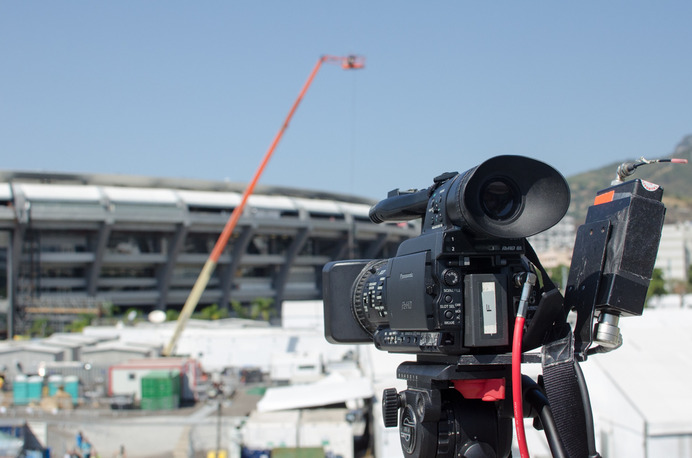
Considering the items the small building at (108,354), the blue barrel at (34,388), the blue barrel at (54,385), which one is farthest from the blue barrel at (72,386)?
the small building at (108,354)

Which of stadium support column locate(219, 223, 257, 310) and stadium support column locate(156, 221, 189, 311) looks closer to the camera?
stadium support column locate(156, 221, 189, 311)

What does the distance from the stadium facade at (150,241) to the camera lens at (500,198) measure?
45.4 m

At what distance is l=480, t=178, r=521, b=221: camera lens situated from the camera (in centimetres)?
231

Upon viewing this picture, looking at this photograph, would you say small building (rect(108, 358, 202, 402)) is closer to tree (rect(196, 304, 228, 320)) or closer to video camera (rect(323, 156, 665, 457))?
video camera (rect(323, 156, 665, 457))

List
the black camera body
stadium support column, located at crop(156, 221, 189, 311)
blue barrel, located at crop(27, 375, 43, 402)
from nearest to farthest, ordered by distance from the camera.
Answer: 1. the black camera body
2. blue barrel, located at crop(27, 375, 43, 402)
3. stadium support column, located at crop(156, 221, 189, 311)

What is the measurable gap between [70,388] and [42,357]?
5.20 m

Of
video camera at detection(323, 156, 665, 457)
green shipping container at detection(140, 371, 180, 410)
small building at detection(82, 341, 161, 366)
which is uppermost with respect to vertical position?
video camera at detection(323, 156, 665, 457)

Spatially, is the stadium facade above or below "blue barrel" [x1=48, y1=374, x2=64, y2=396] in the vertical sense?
above

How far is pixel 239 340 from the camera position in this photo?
30.1 meters

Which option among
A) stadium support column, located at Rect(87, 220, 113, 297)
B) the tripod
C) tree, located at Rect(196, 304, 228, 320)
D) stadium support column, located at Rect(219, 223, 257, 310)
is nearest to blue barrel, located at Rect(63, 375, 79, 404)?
the tripod

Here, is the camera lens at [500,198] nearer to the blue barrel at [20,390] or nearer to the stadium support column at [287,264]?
the blue barrel at [20,390]

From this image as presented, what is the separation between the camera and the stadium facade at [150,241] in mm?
44844

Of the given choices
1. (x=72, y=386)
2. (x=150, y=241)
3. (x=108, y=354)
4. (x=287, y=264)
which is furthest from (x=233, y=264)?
(x=72, y=386)

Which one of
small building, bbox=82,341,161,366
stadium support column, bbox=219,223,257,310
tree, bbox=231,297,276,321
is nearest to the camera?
small building, bbox=82,341,161,366
